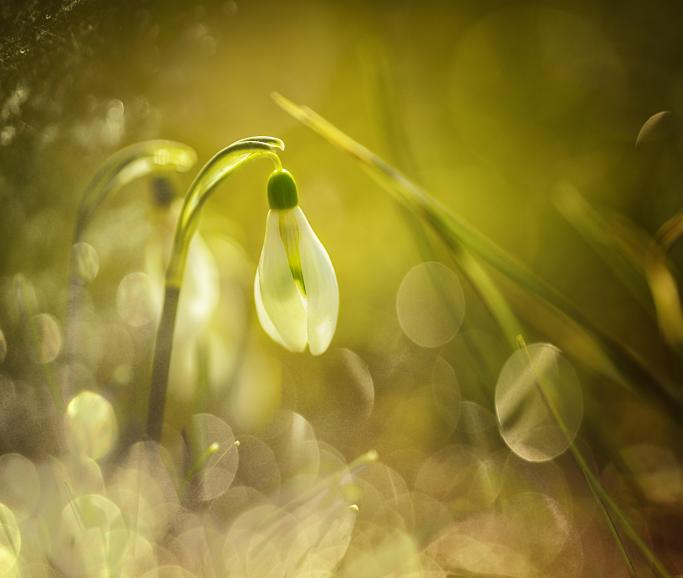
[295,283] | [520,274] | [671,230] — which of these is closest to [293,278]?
[295,283]

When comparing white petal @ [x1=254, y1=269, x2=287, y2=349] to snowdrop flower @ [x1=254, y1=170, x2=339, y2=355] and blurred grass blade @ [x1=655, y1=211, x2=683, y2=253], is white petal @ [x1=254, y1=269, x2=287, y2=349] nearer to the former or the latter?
snowdrop flower @ [x1=254, y1=170, x2=339, y2=355]

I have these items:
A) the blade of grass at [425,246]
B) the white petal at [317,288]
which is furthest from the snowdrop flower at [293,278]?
A: the blade of grass at [425,246]

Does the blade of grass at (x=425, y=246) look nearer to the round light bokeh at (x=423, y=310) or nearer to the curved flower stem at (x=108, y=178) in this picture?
the curved flower stem at (x=108, y=178)

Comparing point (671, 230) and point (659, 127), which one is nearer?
point (671, 230)

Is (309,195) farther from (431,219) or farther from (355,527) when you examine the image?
(431,219)

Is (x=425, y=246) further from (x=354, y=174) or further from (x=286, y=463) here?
(x=354, y=174)

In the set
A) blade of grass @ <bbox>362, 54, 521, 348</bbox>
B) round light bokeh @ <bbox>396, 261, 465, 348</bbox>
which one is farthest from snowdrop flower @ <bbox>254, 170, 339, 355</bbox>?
round light bokeh @ <bbox>396, 261, 465, 348</bbox>
